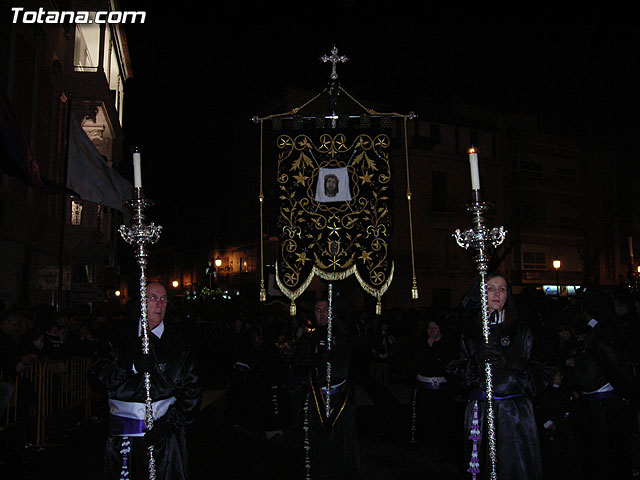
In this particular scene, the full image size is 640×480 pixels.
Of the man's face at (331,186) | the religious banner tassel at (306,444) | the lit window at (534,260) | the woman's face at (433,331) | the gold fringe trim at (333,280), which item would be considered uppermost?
the lit window at (534,260)

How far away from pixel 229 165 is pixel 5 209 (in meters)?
31.3

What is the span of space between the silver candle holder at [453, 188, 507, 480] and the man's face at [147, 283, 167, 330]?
2399 mm

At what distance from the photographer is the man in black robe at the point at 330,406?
6.24 meters

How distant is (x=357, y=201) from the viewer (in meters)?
7.25

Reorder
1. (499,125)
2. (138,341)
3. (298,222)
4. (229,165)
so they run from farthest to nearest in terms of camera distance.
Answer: (229,165)
(499,125)
(298,222)
(138,341)

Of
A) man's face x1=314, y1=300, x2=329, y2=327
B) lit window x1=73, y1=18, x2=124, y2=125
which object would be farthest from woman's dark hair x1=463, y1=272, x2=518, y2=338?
lit window x1=73, y1=18, x2=124, y2=125

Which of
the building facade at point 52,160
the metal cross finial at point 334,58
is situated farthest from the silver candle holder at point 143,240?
the building facade at point 52,160

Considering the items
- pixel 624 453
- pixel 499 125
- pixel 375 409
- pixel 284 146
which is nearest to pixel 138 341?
pixel 284 146

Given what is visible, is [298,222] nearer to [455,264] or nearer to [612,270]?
[455,264]

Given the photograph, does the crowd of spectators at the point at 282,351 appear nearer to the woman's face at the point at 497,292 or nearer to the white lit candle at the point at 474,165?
the woman's face at the point at 497,292

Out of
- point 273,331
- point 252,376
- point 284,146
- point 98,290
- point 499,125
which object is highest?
point 499,125

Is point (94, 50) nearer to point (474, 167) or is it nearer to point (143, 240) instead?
point (143, 240)

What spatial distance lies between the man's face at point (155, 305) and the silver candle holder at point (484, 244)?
7.87 feet

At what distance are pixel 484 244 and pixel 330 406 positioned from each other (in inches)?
118
